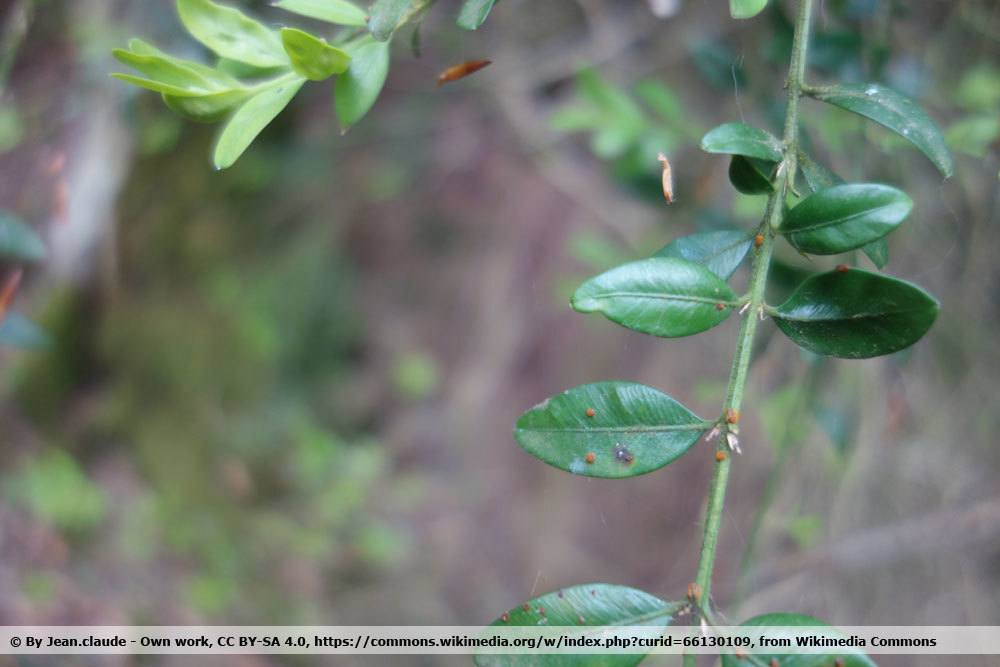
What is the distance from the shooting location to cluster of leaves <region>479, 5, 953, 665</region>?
20.1 inches

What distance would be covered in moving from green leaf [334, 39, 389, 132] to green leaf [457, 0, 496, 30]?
6 cm

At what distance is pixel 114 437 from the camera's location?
2473 millimetres

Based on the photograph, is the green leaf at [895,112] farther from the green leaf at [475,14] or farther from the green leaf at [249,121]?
the green leaf at [249,121]

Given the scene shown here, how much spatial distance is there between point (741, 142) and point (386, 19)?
0.28 meters

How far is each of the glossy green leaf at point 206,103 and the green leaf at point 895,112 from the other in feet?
1.47

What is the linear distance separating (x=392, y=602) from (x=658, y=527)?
0.83 m

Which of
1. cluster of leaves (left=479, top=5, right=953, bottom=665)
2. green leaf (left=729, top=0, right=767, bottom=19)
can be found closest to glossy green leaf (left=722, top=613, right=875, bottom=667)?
cluster of leaves (left=479, top=5, right=953, bottom=665)

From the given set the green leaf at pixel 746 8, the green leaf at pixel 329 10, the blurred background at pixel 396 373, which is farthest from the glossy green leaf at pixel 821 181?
the blurred background at pixel 396 373

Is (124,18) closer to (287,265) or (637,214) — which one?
(287,265)

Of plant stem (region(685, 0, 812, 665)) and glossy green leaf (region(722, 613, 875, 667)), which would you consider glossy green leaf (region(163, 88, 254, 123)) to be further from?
glossy green leaf (region(722, 613, 875, 667))

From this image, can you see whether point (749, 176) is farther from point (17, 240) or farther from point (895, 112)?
point (17, 240)

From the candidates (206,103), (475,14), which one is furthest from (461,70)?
(206,103)

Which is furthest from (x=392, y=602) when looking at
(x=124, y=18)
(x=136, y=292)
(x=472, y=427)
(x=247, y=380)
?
(x=124, y=18)

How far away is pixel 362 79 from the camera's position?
605 mm
